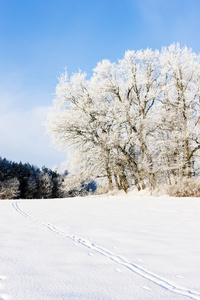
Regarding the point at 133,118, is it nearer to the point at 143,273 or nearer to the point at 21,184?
the point at 143,273

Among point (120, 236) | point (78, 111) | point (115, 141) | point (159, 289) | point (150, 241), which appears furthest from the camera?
point (78, 111)

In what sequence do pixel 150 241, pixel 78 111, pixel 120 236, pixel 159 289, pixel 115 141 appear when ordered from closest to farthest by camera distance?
pixel 159 289, pixel 150 241, pixel 120 236, pixel 115 141, pixel 78 111

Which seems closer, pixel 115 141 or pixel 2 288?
pixel 2 288

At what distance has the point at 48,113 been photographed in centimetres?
1888

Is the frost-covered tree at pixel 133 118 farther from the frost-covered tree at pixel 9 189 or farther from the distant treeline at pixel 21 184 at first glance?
the frost-covered tree at pixel 9 189

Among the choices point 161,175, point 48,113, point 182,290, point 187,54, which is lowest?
point 182,290

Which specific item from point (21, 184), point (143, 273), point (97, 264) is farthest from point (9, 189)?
point (143, 273)

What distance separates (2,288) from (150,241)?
2600 mm

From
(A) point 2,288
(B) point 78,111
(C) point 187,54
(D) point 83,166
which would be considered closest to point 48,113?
(B) point 78,111

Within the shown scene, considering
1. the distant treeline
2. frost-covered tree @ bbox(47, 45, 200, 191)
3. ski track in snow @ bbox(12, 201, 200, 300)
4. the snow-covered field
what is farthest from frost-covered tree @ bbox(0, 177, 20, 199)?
ski track in snow @ bbox(12, 201, 200, 300)

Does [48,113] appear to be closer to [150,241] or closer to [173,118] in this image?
[173,118]

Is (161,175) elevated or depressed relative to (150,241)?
elevated

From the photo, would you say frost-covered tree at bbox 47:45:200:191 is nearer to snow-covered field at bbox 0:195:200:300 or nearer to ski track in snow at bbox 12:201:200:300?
snow-covered field at bbox 0:195:200:300

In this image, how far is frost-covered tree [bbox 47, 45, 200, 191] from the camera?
16.6 metres
